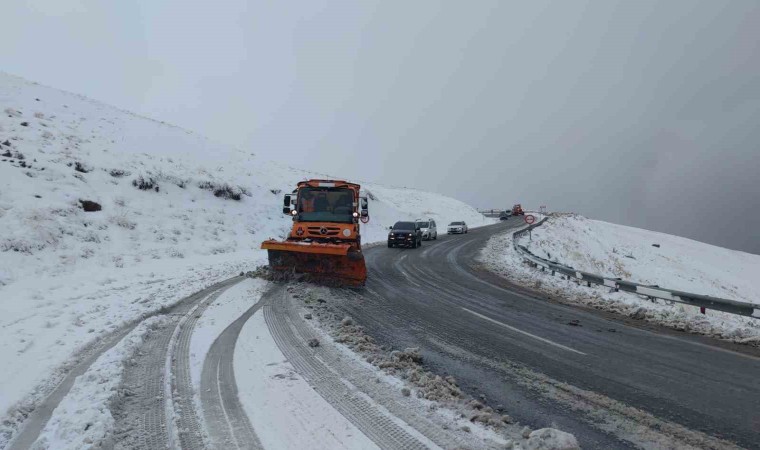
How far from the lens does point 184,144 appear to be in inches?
1217

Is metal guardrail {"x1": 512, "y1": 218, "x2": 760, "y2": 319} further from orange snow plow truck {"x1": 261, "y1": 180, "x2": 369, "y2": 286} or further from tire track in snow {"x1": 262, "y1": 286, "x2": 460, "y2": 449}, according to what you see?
tire track in snow {"x1": 262, "y1": 286, "x2": 460, "y2": 449}

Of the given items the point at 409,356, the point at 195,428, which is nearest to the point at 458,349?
the point at 409,356

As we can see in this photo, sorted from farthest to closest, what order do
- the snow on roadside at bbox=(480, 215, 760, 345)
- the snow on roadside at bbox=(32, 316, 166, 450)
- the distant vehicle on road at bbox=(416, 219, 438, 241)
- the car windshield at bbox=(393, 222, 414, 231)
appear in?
the distant vehicle on road at bbox=(416, 219, 438, 241), the car windshield at bbox=(393, 222, 414, 231), the snow on roadside at bbox=(480, 215, 760, 345), the snow on roadside at bbox=(32, 316, 166, 450)

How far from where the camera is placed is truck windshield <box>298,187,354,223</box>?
11.9 meters

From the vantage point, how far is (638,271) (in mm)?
26156

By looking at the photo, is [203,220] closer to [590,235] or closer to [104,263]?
[104,263]

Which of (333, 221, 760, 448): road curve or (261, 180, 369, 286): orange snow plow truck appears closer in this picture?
(333, 221, 760, 448): road curve

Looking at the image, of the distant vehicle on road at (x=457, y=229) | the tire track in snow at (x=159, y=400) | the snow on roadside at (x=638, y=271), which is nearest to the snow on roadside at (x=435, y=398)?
the tire track in snow at (x=159, y=400)

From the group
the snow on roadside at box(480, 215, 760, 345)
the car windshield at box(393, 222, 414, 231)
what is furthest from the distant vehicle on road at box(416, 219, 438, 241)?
the snow on roadside at box(480, 215, 760, 345)

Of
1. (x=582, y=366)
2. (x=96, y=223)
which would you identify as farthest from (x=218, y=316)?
(x=96, y=223)

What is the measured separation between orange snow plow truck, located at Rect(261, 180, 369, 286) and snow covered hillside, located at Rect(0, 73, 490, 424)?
8.22 feet

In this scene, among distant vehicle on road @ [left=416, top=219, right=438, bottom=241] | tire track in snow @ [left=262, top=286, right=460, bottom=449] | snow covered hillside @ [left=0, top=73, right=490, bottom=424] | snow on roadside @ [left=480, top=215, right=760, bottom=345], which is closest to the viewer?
tire track in snow @ [left=262, top=286, right=460, bottom=449]

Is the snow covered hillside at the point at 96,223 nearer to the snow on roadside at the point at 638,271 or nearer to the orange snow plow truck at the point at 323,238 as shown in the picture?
the orange snow plow truck at the point at 323,238

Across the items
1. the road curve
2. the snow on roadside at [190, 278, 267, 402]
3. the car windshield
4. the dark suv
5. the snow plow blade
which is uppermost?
the car windshield
